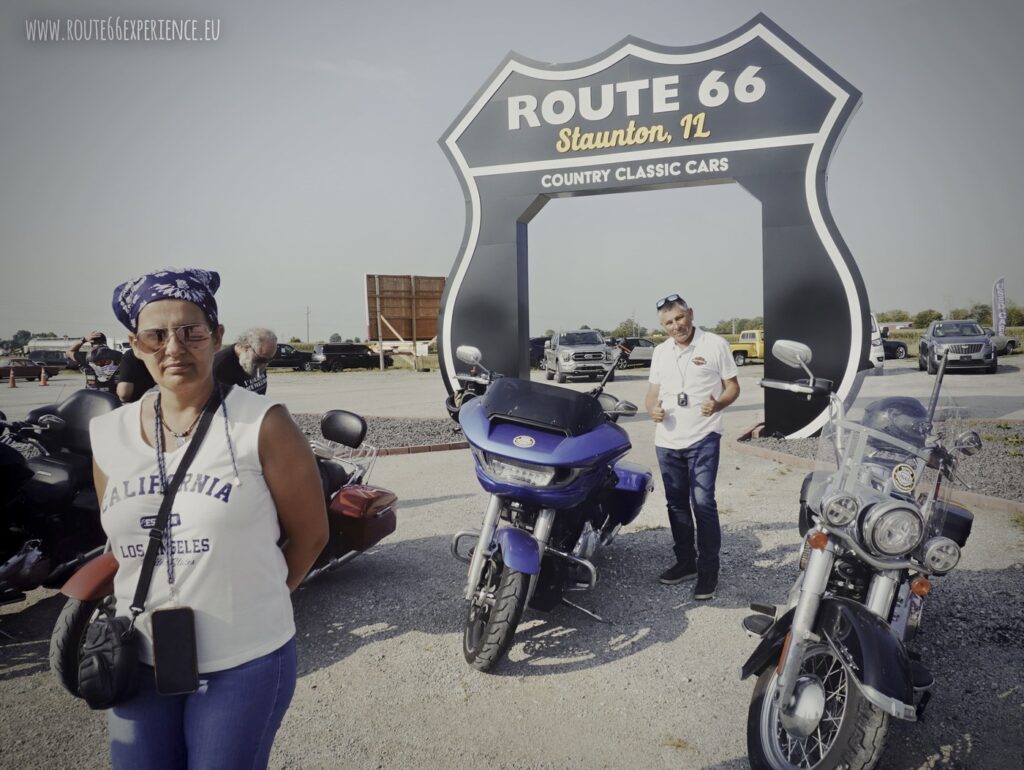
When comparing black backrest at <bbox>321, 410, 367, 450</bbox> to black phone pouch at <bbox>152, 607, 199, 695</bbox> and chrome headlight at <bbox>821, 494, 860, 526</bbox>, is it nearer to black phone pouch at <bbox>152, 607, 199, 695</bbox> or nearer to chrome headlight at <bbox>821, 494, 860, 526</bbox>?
black phone pouch at <bbox>152, 607, 199, 695</bbox>

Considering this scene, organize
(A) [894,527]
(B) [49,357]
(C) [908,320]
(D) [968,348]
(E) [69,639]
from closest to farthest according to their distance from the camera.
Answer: (E) [69,639], (A) [894,527], (D) [968,348], (B) [49,357], (C) [908,320]

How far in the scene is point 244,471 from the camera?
1.59m

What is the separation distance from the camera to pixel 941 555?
2428mm

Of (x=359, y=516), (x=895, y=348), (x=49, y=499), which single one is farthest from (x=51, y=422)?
(x=895, y=348)

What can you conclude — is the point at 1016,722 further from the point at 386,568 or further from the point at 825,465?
the point at 386,568

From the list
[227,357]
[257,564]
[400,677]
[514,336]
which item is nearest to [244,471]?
[257,564]

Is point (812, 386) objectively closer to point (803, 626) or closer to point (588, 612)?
point (803, 626)

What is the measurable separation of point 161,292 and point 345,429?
2.22 meters

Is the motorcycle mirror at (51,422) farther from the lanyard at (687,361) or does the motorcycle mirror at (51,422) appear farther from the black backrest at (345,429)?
the lanyard at (687,361)

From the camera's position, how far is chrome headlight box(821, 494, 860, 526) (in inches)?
91.5

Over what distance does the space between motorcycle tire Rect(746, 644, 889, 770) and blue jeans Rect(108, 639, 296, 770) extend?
176 cm

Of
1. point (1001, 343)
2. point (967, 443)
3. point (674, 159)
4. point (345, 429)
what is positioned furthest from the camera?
point (1001, 343)

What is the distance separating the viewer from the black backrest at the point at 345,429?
150 inches

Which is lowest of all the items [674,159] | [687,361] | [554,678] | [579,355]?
[579,355]
